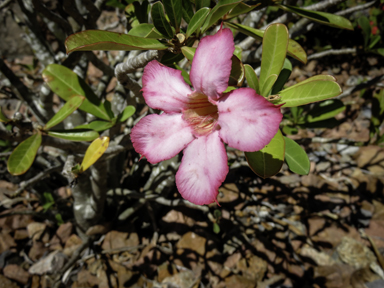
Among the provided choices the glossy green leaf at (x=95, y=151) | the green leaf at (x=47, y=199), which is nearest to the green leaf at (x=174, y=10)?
the glossy green leaf at (x=95, y=151)

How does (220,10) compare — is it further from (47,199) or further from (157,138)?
(47,199)

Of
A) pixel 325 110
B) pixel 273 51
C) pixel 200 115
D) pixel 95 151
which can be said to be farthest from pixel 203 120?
pixel 325 110

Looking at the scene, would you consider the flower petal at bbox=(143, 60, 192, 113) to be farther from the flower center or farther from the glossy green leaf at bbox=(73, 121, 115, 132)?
the glossy green leaf at bbox=(73, 121, 115, 132)

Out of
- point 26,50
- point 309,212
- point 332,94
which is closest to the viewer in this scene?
point 332,94

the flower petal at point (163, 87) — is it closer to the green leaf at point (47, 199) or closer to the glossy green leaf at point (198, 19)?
the glossy green leaf at point (198, 19)

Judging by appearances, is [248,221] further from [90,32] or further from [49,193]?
[90,32]

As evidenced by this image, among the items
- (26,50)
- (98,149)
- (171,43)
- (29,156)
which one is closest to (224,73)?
(171,43)
